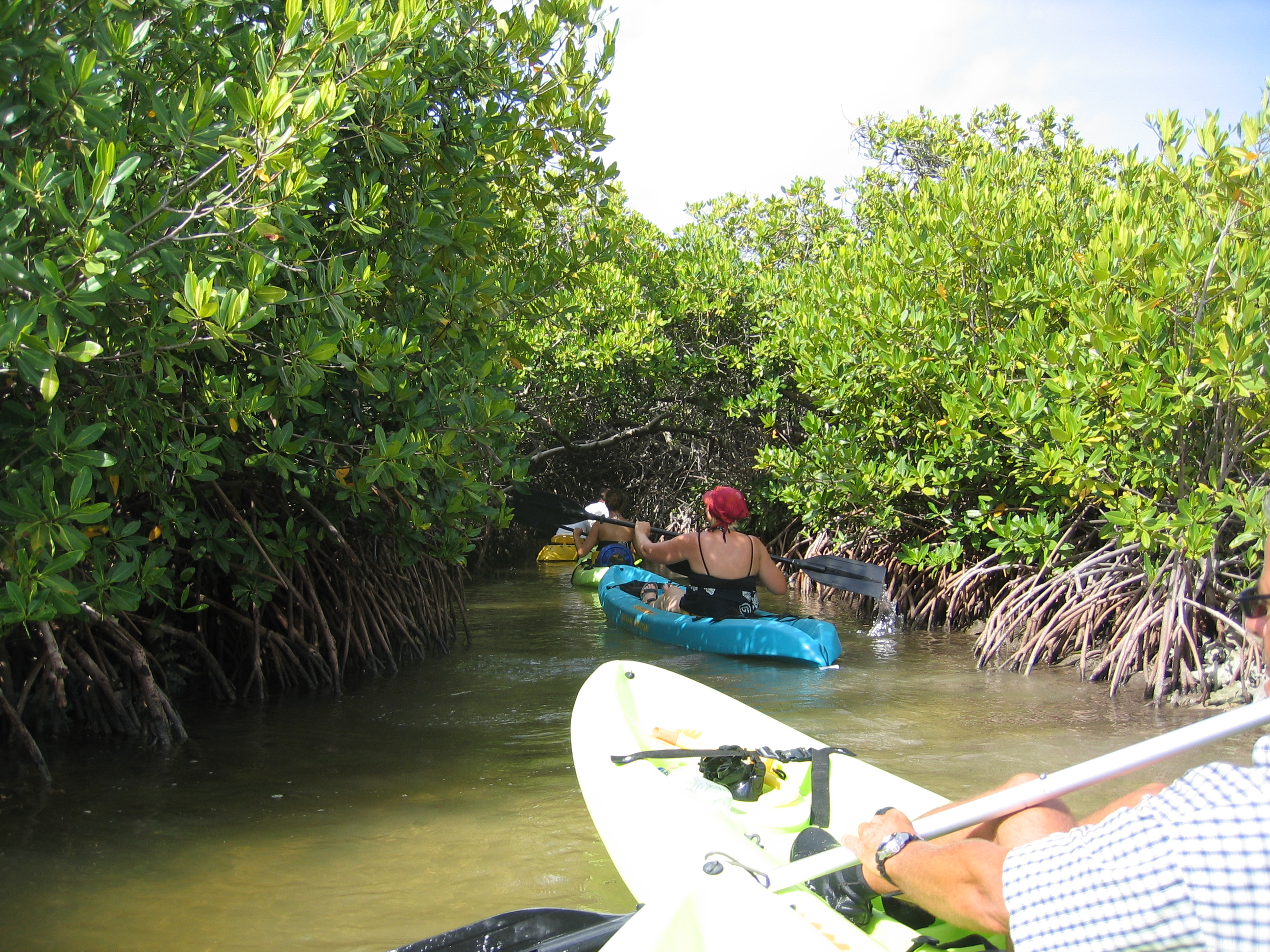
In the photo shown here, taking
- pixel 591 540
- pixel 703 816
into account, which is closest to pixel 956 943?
pixel 703 816

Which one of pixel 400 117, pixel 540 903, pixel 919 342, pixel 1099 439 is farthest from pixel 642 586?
pixel 540 903

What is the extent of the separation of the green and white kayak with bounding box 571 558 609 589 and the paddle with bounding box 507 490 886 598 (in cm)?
278

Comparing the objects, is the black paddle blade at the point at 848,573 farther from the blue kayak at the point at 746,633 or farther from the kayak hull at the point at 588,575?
the kayak hull at the point at 588,575

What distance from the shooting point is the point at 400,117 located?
165 inches

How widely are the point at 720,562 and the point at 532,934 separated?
4496mm

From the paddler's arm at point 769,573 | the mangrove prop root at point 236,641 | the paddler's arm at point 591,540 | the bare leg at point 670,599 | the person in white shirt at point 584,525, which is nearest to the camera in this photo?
the mangrove prop root at point 236,641

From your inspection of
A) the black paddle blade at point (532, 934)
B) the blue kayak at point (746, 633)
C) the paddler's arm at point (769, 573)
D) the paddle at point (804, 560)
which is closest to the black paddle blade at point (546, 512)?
the paddle at point (804, 560)

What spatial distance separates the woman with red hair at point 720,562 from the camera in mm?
6492

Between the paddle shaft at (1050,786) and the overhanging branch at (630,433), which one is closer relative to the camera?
the paddle shaft at (1050,786)

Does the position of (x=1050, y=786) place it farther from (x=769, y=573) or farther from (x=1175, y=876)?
(x=769, y=573)

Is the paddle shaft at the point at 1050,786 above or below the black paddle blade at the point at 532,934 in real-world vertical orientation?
above

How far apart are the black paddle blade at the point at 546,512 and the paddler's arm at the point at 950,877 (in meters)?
5.17

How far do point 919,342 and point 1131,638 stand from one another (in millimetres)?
2596

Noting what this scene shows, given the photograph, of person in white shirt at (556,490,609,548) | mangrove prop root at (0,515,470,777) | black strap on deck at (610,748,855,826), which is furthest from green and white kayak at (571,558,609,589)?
black strap on deck at (610,748,855,826)
